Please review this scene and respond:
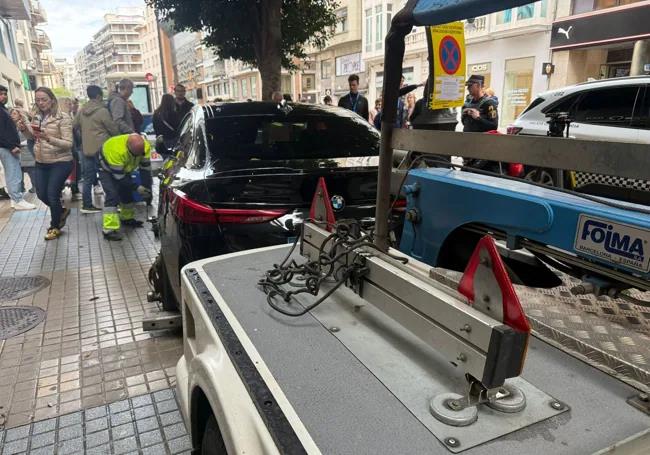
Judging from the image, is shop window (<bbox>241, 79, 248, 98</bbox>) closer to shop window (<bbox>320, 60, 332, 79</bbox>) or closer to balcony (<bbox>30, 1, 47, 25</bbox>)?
shop window (<bbox>320, 60, 332, 79</bbox>)

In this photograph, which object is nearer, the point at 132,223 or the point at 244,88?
the point at 132,223

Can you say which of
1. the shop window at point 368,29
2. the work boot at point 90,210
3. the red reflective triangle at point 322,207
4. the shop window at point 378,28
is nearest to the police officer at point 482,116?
the red reflective triangle at point 322,207

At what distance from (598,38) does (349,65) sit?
22701 mm

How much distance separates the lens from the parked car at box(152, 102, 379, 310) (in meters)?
3.07

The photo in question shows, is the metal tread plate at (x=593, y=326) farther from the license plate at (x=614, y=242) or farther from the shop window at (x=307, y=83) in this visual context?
the shop window at (x=307, y=83)

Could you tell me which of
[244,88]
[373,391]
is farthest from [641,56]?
[244,88]

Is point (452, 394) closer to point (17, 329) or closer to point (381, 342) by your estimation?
point (381, 342)

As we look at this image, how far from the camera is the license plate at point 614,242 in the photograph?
6.07 ft

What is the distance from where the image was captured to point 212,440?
161 centimetres

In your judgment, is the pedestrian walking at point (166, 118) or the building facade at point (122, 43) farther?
the building facade at point (122, 43)

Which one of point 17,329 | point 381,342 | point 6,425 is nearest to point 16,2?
point 17,329

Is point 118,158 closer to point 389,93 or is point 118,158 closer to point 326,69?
point 389,93

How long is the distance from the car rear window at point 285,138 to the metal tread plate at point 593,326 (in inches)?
68.2

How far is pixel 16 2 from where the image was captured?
2308 centimetres
